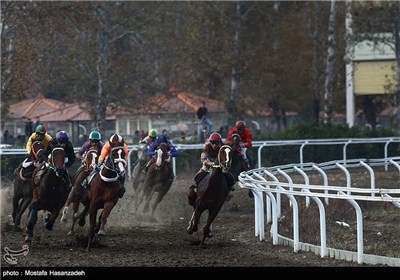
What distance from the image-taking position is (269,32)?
143ft

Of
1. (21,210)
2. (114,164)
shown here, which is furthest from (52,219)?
(114,164)

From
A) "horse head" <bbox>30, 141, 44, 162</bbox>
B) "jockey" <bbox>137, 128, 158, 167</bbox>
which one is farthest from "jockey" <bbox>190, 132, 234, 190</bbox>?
"jockey" <bbox>137, 128, 158, 167</bbox>

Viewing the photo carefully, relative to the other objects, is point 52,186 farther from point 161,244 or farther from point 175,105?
point 175,105

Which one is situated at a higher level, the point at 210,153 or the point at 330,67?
the point at 330,67

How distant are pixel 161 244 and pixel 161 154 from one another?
14.5 ft

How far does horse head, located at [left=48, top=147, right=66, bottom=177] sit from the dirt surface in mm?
1017

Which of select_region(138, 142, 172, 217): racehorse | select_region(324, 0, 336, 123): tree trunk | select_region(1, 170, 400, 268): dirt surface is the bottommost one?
select_region(1, 170, 400, 268): dirt surface

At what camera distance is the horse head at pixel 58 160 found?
14594 mm

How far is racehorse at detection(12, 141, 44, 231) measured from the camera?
1609 cm

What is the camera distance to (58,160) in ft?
47.9

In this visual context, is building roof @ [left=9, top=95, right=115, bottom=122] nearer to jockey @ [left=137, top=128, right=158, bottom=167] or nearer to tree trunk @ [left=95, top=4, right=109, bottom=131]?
tree trunk @ [left=95, top=4, right=109, bottom=131]

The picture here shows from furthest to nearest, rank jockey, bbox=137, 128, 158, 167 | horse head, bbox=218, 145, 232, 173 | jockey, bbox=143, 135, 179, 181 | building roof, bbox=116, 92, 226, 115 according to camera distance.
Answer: building roof, bbox=116, 92, 226, 115 < jockey, bbox=137, 128, 158, 167 < jockey, bbox=143, 135, 179, 181 < horse head, bbox=218, 145, 232, 173

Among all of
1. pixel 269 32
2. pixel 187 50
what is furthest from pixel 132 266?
pixel 269 32

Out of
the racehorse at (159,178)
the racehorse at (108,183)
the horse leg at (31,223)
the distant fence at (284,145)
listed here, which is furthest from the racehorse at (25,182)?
the distant fence at (284,145)
